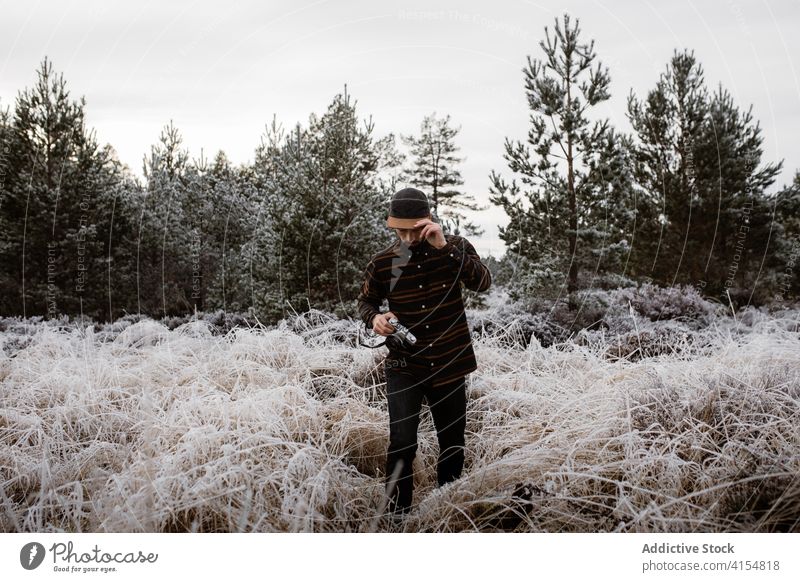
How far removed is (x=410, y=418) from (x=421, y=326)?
0.45m

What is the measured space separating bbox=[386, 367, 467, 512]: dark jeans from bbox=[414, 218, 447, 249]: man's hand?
655mm

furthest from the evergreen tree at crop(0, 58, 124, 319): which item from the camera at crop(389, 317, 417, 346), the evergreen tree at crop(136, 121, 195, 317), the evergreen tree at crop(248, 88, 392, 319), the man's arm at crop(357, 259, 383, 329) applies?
the camera at crop(389, 317, 417, 346)

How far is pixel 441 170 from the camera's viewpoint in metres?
5.52

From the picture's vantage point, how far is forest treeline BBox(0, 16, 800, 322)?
717 centimetres

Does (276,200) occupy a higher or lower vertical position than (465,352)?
higher

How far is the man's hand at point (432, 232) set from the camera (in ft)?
8.61

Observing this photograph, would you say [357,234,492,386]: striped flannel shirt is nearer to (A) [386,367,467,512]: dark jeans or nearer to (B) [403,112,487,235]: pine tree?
(A) [386,367,467,512]: dark jeans

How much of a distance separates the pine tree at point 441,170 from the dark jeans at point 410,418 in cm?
227

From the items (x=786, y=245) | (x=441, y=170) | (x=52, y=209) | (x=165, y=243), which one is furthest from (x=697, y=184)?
(x=165, y=243)
